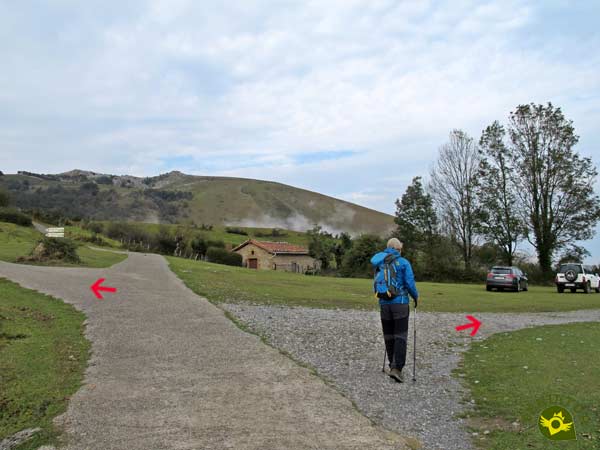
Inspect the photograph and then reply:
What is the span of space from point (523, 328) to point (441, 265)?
3434cm

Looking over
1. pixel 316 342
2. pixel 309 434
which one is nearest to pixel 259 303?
pixel 316 342

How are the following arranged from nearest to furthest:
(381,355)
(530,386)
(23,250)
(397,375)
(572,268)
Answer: (530,386) < (397,375) < (381,355) < (572,268) < (23,250)

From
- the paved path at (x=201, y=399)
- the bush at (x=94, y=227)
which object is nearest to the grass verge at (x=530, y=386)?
the paved path at (x=201, y=399)

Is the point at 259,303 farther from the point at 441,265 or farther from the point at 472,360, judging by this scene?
the point at 441,265

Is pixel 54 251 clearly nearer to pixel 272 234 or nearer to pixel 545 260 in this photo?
pixel 545 260

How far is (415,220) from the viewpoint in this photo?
177 ft

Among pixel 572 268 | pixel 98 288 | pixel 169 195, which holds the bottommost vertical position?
pixel 98 288

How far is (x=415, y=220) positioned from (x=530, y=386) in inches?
1893

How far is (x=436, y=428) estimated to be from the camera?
5.23 metres

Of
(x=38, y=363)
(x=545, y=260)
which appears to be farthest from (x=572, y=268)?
(x=38, y=363)

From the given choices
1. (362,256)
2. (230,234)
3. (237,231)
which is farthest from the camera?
(237,231)

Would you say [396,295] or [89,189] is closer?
[396,295]

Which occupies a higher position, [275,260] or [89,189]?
[89,189]

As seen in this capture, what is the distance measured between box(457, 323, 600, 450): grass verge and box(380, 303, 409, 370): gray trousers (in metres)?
1.08
